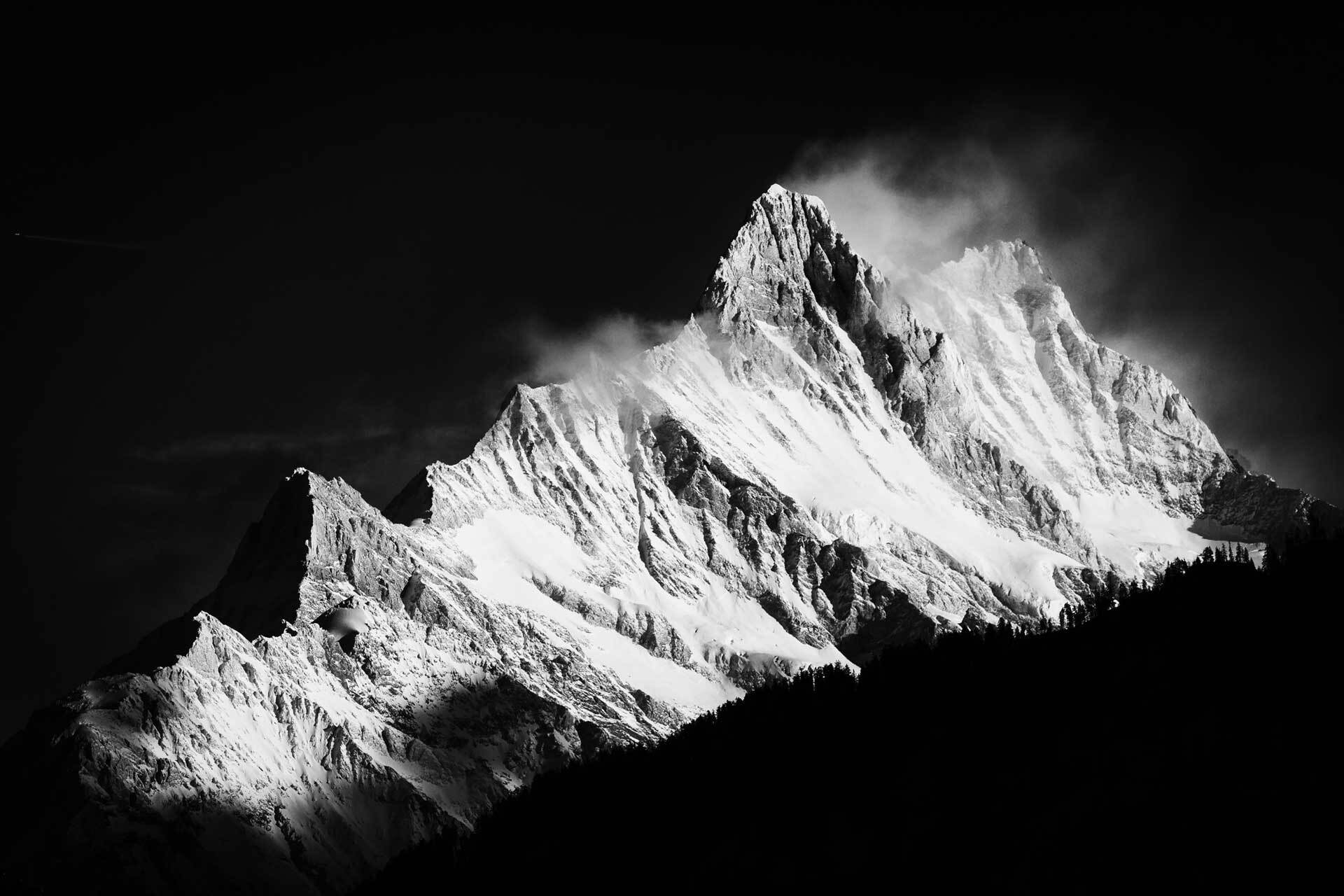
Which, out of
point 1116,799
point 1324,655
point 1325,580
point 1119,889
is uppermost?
point 1325,580

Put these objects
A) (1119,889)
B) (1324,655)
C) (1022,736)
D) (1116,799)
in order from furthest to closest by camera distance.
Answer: (1022,736), (1324,655), (1116,799), (1119,889)

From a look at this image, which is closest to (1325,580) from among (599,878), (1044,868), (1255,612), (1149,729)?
(1255,612)

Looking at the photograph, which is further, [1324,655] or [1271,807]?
[1324,655]

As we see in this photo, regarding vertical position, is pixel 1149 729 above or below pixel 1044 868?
above

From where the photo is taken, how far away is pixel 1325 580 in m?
198

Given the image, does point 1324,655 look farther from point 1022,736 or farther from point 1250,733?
point 1022,736

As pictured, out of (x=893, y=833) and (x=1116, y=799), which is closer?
(x=1116, y=799)

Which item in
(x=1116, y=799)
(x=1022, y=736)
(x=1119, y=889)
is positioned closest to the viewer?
(x=1119, y=889)

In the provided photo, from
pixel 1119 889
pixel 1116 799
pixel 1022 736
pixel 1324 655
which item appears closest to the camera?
pixel 1119 889

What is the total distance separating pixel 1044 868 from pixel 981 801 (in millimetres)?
22943

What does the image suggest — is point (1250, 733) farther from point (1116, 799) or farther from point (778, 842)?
point (778, 842)

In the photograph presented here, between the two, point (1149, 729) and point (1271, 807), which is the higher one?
point (1149, 729)

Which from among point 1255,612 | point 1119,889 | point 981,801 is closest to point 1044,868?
point 1119,889

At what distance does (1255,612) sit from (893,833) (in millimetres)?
41649
